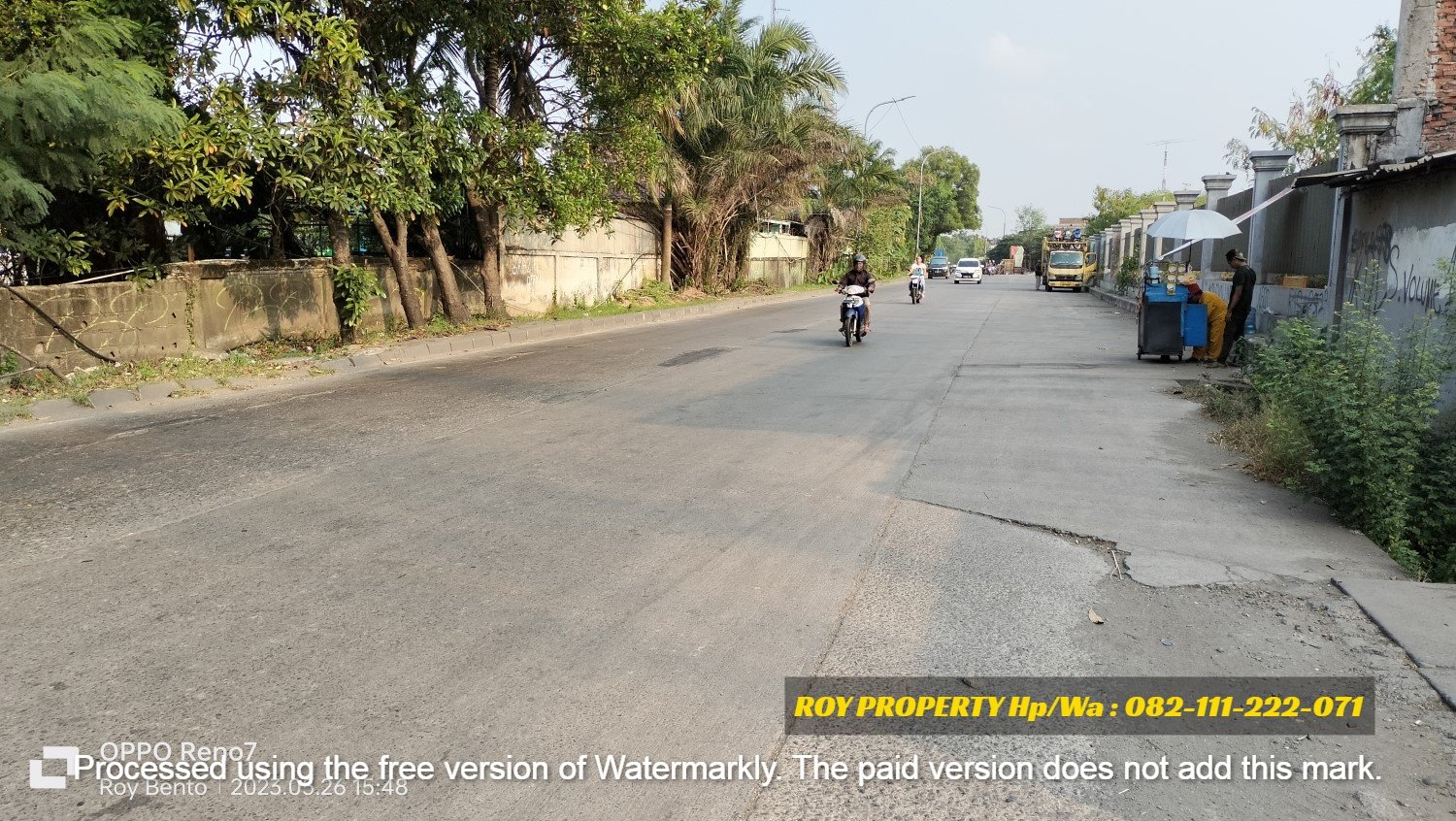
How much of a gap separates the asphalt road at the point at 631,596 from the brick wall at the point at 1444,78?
5565mm

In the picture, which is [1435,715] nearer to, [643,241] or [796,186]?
[643,241]

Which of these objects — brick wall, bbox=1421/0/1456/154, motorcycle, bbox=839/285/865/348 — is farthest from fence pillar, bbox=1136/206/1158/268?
brick wall, bbox=1421/0/1456/154

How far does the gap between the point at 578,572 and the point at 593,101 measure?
14.2 meters

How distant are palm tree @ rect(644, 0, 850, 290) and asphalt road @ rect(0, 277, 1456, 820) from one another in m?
18.3

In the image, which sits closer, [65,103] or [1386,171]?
[65,103]

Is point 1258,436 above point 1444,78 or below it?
below

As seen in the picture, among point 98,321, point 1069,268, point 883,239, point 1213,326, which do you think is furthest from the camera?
point 883,239

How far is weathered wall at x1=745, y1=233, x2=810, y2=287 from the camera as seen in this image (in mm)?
38219

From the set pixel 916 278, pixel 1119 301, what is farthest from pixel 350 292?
pixel 1119 301

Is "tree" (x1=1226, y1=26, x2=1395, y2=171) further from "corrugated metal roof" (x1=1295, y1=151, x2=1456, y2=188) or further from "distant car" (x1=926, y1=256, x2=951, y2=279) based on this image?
"distant car" (x1=926, y1=256, x2=951, y2=279)

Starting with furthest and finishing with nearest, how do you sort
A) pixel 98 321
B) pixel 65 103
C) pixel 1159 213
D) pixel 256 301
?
pixel 1159 213
pixel 256 301
pixel 98 321
pixel 65 103

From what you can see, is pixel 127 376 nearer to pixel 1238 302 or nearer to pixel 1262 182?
pixel 1238 302

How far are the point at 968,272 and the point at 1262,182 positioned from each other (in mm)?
41540

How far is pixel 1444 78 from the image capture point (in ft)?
37.0
